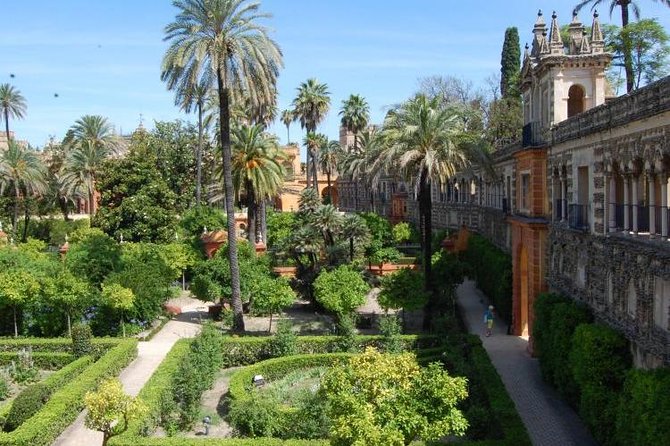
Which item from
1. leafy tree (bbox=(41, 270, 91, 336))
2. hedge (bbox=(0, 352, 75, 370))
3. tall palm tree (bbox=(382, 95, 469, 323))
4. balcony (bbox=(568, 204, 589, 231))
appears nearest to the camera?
balcony (bbox=(568, 204, 589, 231))

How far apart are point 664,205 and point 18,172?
5695 cm

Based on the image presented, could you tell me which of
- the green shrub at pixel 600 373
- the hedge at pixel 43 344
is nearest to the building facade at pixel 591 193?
the green shrub at pixel 600 373

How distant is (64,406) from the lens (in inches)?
846

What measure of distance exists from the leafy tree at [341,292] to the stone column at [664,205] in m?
16.3

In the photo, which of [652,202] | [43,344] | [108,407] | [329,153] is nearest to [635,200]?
[652,202]

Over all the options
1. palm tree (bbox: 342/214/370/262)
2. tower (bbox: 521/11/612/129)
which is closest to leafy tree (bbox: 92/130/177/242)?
palm tree (bbox: 342/214/370/262)

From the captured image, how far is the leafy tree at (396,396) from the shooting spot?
14.1 meters

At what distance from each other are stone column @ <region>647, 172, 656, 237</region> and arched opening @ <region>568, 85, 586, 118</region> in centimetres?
1097

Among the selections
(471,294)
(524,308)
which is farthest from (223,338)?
(471,294)

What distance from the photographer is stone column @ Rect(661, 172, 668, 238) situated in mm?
16875

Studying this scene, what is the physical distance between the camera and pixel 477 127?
5931 centimetres

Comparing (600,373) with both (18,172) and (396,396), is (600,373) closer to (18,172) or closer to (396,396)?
(396,396)

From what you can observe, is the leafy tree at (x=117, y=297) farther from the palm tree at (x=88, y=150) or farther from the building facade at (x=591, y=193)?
the palm tree at (x=88, y=150)

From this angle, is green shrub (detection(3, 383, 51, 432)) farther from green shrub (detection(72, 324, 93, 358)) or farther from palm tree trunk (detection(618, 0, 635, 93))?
palm tree trunk (detection(618, 0, 635, 93))
